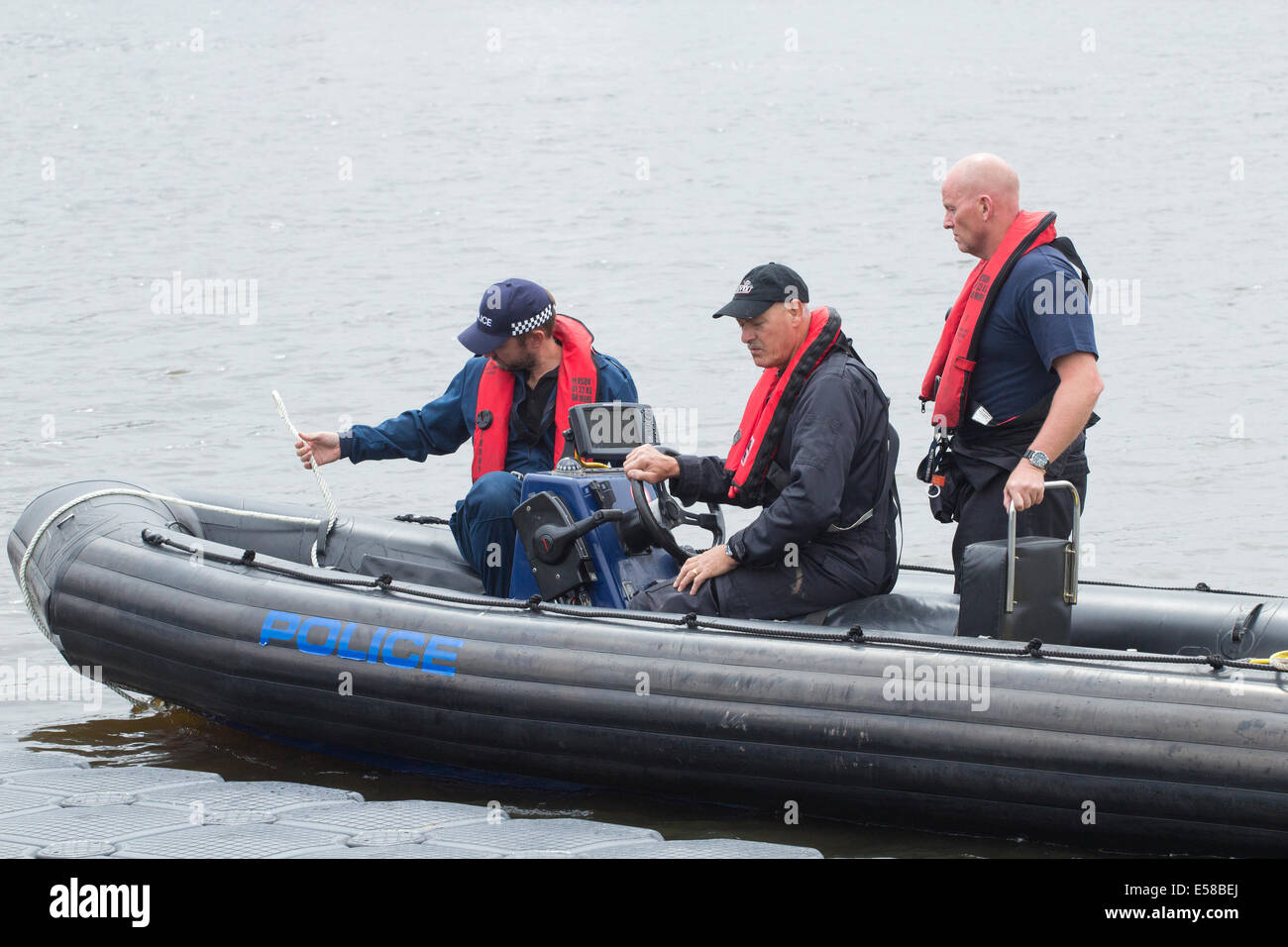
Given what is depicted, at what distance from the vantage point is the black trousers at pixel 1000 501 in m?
3.99

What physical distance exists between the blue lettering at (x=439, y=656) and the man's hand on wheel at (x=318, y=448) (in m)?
0.96

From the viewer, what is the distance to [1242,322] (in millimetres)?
11055

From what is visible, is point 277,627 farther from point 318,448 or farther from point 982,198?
point 982,198

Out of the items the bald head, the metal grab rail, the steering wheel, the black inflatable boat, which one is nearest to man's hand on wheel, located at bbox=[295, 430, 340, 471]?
the black inflatable boat

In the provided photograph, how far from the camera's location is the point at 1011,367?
4.07 m

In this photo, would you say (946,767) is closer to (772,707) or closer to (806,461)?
(772,707)

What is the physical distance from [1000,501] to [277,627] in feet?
6.62

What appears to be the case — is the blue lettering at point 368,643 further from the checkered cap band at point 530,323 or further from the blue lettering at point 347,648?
the checkered cap band at point 530,323

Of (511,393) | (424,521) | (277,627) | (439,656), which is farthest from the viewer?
(424,521)

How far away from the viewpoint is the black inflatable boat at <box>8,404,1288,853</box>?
3.56 meters

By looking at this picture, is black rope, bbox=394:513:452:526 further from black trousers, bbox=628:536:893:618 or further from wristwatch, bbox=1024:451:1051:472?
wristwatch, bbox=1024:451:1051:472

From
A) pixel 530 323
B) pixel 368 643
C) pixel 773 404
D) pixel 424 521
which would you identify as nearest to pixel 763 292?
pixel 773 404
